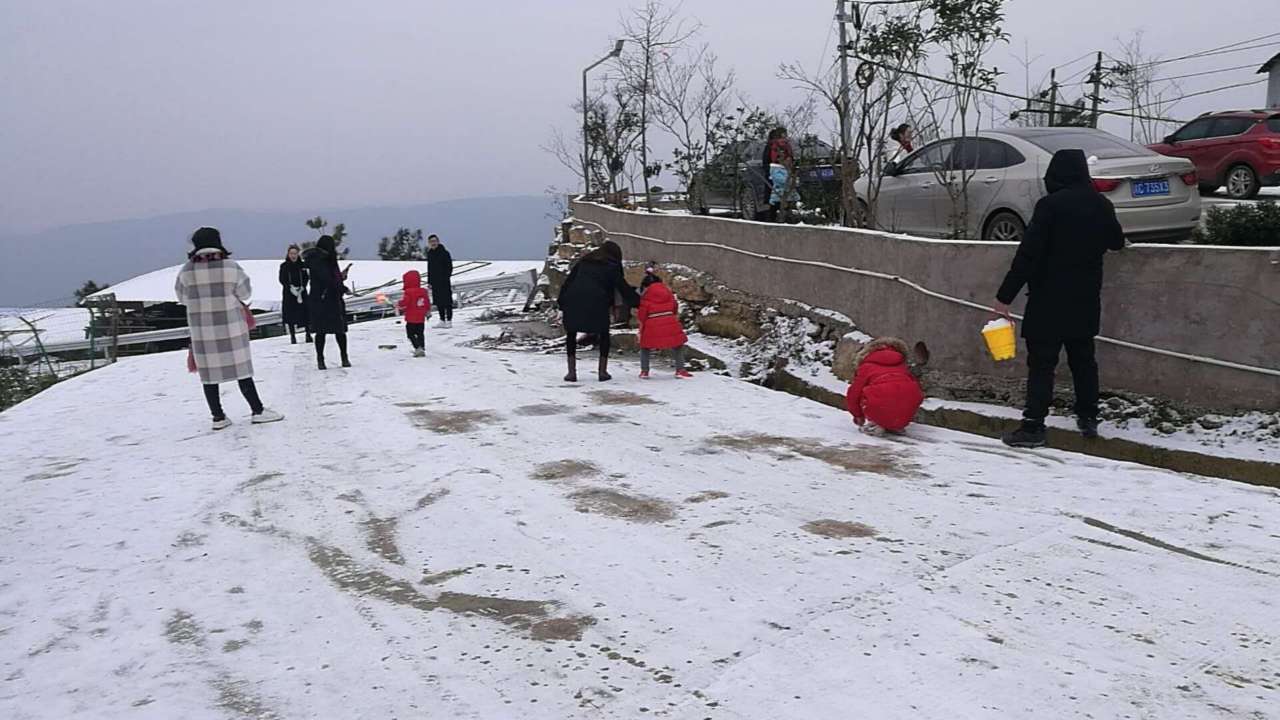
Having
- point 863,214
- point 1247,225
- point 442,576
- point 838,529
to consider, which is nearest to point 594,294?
point 863,214

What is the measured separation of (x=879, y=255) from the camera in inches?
325

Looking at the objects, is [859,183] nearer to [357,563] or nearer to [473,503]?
[473,503]

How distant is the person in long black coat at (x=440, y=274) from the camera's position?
624 inches

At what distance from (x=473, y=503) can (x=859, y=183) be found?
8.25 m

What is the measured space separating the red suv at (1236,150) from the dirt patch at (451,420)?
11.1 meters

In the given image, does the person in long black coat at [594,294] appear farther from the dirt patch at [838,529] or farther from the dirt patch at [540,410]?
the dirt patch at [838,529]

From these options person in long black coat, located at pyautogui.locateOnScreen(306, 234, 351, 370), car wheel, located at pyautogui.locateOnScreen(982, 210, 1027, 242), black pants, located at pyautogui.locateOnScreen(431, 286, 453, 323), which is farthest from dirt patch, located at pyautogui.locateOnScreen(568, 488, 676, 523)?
black pants, located at pyautogui.locateOnScreen(431, 286, 453, 323)

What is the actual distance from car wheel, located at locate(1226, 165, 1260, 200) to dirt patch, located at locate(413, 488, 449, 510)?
43.4 ft

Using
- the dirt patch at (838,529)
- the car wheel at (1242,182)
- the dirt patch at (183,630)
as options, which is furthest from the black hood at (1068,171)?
the car wheel at (1242,182)

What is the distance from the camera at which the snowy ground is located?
116 inches

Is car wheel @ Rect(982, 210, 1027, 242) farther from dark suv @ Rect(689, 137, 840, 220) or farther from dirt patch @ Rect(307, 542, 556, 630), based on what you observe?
dirt patch @ Rect(307, 542, 556, 630)

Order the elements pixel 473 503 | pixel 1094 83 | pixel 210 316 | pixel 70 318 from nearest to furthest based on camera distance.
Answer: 1. pixel 473 503
2. pixel 210 316
3. pixel 1094 83
4. pixel 70 318

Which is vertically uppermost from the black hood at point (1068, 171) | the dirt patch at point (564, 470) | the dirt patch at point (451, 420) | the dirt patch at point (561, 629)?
the black hood at point (1068, 171)

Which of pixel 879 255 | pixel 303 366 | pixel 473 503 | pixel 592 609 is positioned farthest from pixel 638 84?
pixel 592 609
